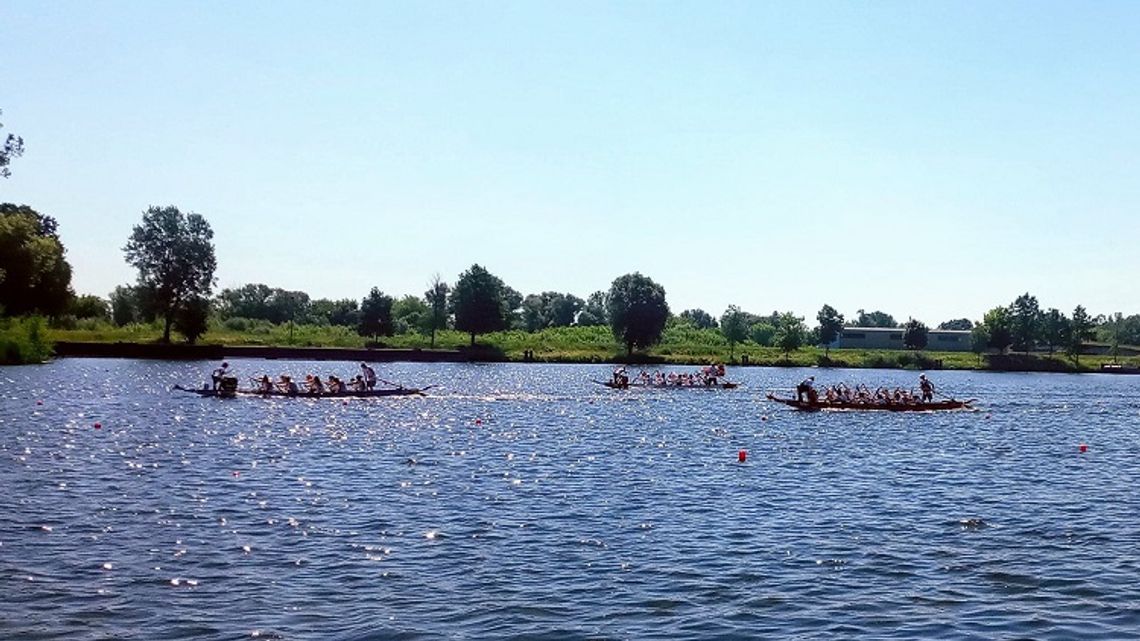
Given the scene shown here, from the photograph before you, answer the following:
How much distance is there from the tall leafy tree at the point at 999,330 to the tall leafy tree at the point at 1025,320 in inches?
116

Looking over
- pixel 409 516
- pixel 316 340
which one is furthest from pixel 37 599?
pixel 316 340

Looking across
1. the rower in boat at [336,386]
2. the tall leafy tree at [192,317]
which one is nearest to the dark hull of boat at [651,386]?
the rower in boat at [336,386]

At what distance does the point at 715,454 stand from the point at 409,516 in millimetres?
19671

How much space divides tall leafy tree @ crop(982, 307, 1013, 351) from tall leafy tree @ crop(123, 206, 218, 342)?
136 m

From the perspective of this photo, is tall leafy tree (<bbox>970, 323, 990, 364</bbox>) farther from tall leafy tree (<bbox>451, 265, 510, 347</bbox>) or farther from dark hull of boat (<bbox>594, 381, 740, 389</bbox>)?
dark hull of boat (<bbox>594, 381, 740, 389</bbox>)

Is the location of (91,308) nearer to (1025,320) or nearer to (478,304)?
(478,304)

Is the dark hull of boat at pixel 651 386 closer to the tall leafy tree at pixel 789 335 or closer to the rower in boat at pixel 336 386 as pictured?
the rower in boat at pixel 336 386

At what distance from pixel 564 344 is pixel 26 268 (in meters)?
83.0

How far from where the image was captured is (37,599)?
16.8 meters

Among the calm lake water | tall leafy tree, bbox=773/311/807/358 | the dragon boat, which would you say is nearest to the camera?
the calm lake water

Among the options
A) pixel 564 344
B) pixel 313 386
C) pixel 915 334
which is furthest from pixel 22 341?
pixel 915 334

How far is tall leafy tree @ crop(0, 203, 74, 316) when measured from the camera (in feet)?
313

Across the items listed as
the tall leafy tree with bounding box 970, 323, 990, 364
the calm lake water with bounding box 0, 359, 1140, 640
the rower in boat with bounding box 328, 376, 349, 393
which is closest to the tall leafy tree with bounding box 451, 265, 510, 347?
the rower in boat with bounding box 328, 376, 349, 393

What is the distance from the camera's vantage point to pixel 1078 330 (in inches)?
7264
